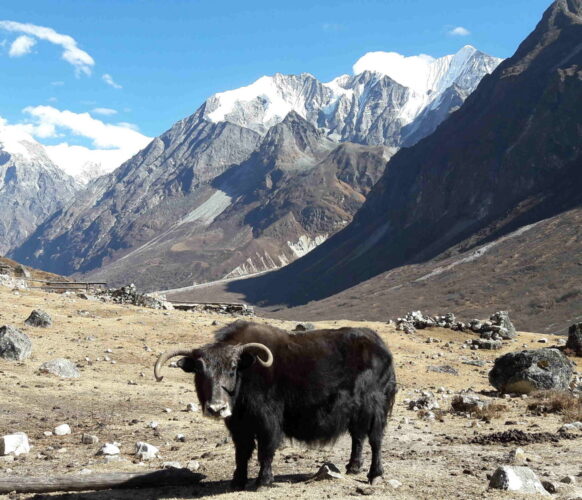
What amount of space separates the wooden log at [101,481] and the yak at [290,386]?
2.96 ft

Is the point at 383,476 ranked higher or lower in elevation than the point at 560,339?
lower

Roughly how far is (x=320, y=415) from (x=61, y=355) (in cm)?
1533

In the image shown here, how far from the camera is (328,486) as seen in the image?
928cm

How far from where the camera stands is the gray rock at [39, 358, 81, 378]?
765 inches

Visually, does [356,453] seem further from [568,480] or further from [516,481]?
[568,480]

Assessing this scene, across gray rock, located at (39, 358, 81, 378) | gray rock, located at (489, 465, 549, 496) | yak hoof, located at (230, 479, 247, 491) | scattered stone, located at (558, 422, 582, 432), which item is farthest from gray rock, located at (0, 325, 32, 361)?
gray rock, located at (489, 465, 549, 496)

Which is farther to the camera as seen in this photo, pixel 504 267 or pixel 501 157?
pixel 501 157

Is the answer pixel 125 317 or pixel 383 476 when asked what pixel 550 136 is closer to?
pixel 125 317

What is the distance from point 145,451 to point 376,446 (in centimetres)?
436

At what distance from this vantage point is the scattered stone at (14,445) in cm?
1123

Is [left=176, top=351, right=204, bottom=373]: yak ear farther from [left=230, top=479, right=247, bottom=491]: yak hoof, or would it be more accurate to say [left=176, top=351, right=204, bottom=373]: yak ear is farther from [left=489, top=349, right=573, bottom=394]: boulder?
[left=489, top=349, right=573, bottom=394]: boulder

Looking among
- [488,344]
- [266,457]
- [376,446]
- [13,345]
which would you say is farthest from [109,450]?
[488,344]

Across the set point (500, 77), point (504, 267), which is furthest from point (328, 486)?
point (500, 77)

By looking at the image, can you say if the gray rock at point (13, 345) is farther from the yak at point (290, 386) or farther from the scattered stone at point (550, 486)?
the scattered stone at point (550, 486)
